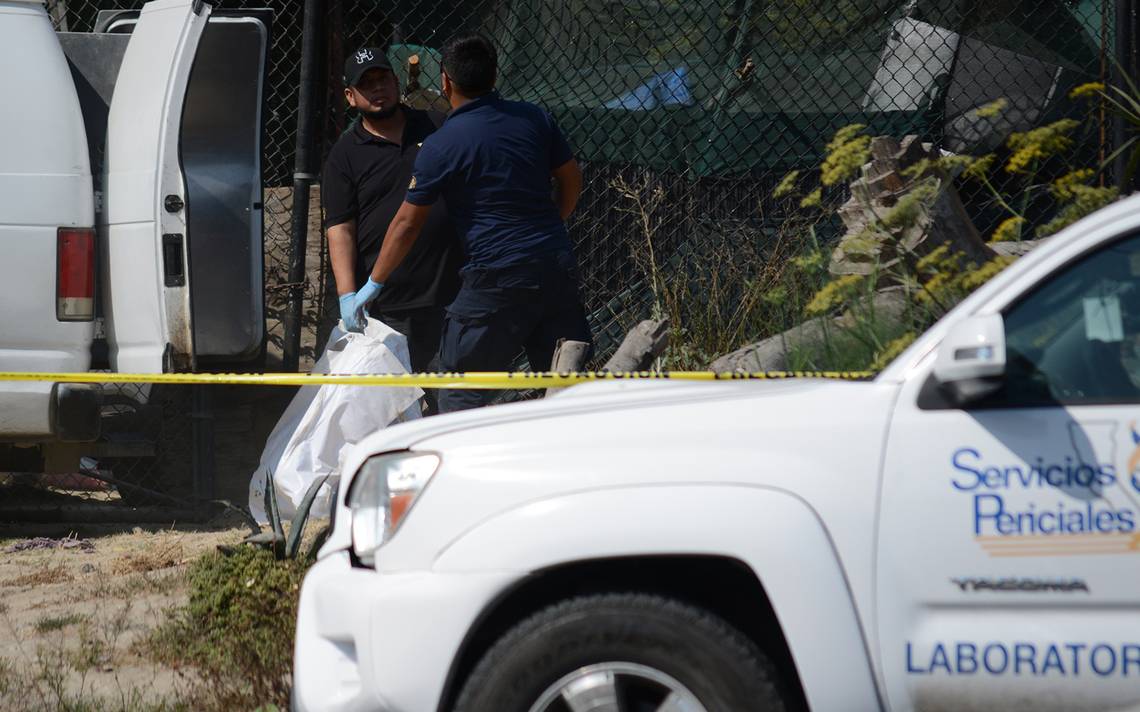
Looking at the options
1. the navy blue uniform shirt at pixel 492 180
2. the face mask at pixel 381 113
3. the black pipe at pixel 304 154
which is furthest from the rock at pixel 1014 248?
the black pipe at pixel 304 154

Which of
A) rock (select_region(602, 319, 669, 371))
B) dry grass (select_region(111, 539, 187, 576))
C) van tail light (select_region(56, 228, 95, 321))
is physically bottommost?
dry grass (select_region(111, 539, 187, 576))

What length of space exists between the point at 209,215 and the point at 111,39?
0.98 meters

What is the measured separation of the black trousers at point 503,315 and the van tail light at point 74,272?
1669mm

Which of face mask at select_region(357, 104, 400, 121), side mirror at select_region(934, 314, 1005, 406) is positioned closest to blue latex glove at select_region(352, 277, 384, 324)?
face mask at select_region(357, 104, 400, 121)

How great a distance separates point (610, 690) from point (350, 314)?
3.79 m

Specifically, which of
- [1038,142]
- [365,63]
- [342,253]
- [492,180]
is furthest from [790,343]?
[365,63]

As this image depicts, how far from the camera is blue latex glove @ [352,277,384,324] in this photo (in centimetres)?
622

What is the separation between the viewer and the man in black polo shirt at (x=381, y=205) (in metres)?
6.50

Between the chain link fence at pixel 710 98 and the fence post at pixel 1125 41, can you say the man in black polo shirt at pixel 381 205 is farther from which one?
the fence post at pixel 1125 41

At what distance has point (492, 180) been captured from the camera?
576 centimetres

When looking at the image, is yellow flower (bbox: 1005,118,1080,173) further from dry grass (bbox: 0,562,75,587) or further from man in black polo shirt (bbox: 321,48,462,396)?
dry grass (bbox: 0,562,75,587)

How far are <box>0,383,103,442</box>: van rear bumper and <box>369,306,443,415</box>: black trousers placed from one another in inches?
53.0

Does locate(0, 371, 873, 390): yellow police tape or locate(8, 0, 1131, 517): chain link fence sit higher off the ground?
locate(8, 0, 1131, 517): chain link fence

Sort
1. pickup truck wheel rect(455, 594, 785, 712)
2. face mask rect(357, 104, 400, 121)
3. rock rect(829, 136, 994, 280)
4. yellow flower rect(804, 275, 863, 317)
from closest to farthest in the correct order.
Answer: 1. pickup truck wheel rect(455, 594, 785, 712)
2. yellow flower rect(804, 275, 863, 317)
3. rock rect(829, 136, 994, 280)
4. face mask rect(357, 104, 400, 121)
